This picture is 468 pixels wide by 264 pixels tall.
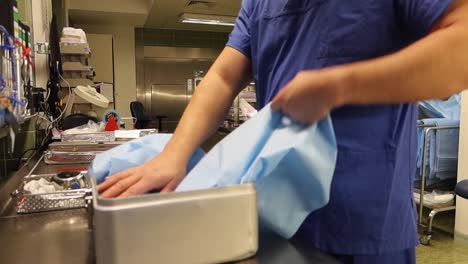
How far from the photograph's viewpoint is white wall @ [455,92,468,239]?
2586mm

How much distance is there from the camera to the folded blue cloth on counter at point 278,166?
1.62 ft

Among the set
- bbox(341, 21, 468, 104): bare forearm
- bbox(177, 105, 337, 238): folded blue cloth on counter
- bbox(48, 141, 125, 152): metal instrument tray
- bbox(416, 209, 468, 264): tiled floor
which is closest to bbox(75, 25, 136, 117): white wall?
bbox(48, 141, 125, 152): metal instrument tray

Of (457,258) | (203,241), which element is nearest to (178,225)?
(203,241)

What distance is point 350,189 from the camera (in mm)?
619

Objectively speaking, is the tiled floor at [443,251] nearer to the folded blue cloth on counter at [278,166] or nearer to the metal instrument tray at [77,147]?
the metal instrument tray at [77,147]

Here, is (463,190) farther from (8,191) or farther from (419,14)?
(8,191)

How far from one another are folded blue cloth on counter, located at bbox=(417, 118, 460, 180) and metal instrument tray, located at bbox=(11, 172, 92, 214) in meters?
2.46

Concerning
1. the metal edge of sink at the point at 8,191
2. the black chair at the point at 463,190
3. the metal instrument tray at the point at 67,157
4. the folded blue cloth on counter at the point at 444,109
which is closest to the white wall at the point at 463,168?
the folded blue cloth on counter at the point at 444,109

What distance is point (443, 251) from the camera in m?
2.52

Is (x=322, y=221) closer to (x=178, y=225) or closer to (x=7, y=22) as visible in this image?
(x=178, y=225)

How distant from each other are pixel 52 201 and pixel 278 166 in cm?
73

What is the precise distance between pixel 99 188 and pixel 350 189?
402 millimetres

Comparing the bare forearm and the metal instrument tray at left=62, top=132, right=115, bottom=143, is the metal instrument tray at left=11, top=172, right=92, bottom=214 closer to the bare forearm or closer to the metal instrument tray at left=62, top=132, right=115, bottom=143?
the bare forearm

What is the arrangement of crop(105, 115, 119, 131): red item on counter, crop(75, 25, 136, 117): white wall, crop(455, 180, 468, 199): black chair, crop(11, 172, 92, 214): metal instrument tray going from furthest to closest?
crop(75, 25, 136, 117): white wall, crop(105, 115, 119, 131): red item on counter, crop(455, 180, 468, 199): black chair, crop(11, 172, 92, 214): metal instrument tray
